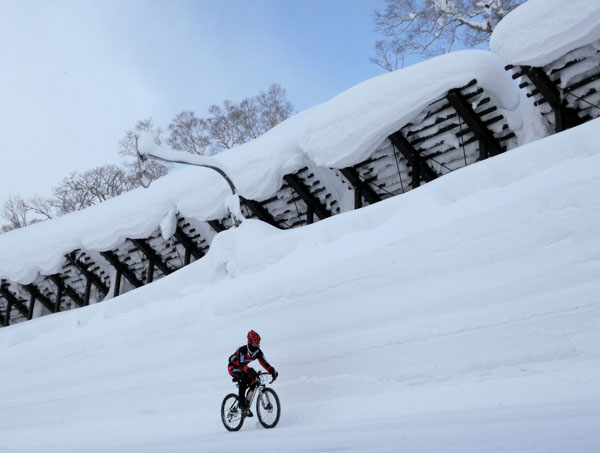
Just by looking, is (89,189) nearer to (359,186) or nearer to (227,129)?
(227,129)

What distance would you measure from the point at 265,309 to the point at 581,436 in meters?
4.76

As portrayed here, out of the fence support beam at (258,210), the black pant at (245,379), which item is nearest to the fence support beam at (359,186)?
the fence support beam at (258,210)

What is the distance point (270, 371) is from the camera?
4832 millimetres

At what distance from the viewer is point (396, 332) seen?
5098 mm

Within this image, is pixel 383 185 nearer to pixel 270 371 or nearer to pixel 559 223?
pixel 559 223

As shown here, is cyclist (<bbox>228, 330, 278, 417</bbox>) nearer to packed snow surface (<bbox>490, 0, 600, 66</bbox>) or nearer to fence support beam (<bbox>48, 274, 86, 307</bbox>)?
packed snow surface (<bbox>490, 0, 600, 66</bbox>)

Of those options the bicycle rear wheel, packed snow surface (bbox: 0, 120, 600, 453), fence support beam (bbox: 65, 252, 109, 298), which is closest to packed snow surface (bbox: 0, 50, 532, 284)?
fence support beam (bbox: 65, 252, 109, 298)

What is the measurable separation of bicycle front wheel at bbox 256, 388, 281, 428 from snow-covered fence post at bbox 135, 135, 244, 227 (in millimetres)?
3970

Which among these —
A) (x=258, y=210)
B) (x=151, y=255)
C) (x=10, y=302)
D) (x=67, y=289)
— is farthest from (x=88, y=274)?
(x=258, y=210)

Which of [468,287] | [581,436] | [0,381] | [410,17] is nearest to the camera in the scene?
[581,436]

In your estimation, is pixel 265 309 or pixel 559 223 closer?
pixel 559 223

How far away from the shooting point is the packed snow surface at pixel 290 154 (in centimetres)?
653

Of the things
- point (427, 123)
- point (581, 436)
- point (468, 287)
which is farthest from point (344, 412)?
point (427, 123)

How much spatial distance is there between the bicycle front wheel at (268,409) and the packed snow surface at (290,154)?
3.95 metres
